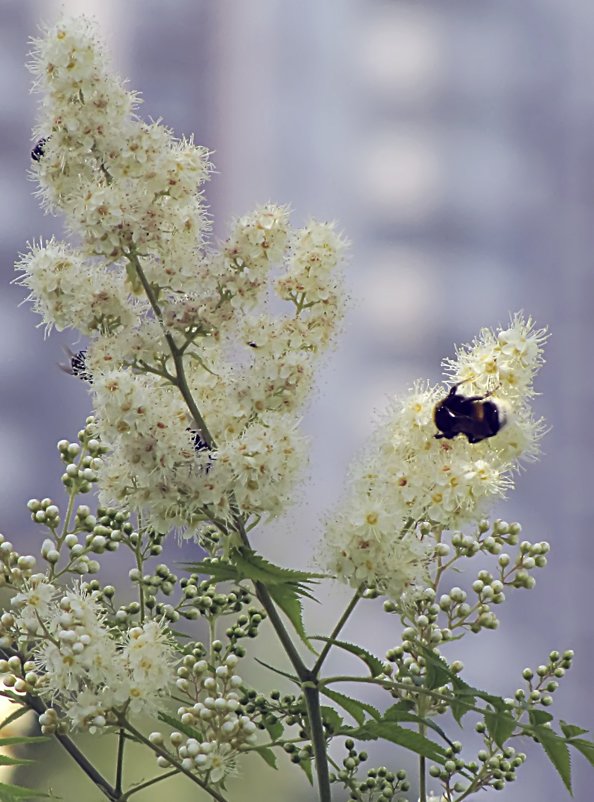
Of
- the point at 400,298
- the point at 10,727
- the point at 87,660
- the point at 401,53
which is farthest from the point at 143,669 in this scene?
the point at 401,53

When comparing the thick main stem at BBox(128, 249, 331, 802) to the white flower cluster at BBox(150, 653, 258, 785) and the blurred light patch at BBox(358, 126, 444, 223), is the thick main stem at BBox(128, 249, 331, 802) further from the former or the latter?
the blurred light patch at BBox(358, 126, 444, 223)

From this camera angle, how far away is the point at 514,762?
73 centimetres

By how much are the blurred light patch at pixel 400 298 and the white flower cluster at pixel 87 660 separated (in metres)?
1.06

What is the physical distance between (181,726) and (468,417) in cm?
25

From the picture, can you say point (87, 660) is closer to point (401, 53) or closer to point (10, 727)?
point (10, 727)

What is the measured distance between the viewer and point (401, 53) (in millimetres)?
1684

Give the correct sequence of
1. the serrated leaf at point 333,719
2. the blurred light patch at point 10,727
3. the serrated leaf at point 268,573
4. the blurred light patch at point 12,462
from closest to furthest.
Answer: the serrated leaf at point 268,573 < the serrated leaf at point 333,719 < the blurred light patch at point 10,727 < the blurred light patch at point 12,462

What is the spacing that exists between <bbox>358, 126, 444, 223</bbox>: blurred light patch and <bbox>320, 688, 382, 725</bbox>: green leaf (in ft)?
3.63

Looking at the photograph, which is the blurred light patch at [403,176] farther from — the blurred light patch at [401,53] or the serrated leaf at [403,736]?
the serrated leaf at [403,736]

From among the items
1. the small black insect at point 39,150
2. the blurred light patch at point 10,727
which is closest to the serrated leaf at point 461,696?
the small black insect at point 39,150

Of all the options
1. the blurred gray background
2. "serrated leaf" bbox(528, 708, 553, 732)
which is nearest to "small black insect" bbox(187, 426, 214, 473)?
"serrated leaf" bbox(528, 708, 553, 732)

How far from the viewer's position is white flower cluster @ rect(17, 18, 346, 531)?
562mm

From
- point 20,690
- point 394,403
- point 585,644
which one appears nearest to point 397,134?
point 585,644

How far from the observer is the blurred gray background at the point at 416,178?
63.0 inches
